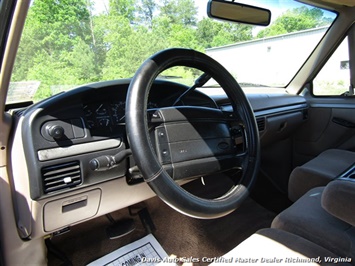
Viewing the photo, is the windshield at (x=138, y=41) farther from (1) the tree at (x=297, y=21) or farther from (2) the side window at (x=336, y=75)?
(2) the side window at (x=336, y=75)

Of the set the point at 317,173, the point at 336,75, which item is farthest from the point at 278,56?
the point at 317,173

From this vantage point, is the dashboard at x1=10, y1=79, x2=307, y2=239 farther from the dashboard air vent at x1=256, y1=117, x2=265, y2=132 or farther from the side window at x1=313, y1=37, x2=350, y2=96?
the side window at x1=313, y1=37, x2=350, y2=96

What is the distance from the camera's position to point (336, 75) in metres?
2.57

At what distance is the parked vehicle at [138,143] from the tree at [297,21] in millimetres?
153

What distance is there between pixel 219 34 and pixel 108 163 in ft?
5.29

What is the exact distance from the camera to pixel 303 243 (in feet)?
3.59

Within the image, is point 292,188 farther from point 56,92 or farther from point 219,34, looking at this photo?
point 56,92

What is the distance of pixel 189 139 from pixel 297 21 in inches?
79.3

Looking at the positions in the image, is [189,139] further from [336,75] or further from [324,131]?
[336,75]

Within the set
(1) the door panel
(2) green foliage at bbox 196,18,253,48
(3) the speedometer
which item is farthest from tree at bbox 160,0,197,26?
(1) the door panel

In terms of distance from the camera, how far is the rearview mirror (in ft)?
5.70

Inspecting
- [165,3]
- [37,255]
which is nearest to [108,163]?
[37,255]

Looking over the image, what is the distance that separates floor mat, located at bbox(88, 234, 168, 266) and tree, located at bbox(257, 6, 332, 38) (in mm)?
2014

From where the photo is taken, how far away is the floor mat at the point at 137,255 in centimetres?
170
